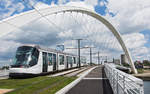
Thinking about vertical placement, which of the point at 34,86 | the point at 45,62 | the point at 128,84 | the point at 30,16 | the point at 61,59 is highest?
the point at 30,16

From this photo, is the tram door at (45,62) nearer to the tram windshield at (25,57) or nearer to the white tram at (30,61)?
the white tram at (30,61)

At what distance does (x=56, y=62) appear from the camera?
20984mm

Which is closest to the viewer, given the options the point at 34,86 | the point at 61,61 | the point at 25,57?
the point at 34,86

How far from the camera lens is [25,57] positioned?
1499cm

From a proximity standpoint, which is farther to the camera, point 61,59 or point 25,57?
point 61,59

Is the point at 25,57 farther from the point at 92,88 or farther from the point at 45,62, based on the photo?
the point at 92,88

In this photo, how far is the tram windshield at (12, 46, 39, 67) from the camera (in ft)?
48.6

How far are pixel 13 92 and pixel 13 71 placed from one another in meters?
6.68

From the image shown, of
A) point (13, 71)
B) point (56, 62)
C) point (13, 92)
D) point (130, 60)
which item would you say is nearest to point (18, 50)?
point (13, 71)

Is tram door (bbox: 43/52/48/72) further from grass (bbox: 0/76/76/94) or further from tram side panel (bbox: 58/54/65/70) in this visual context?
grass (bbox: 0/76/76/94)

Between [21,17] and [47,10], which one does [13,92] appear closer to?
[21,17]

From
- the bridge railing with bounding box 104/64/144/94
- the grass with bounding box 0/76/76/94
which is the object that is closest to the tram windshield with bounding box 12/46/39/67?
the grass with bounding box 0/76/76/94

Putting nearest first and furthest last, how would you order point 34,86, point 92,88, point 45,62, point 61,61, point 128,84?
point 128,84, point 92,88, point 34,86, point 45,62, point 61,61

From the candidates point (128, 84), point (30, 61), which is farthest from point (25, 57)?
point (128, 84)
